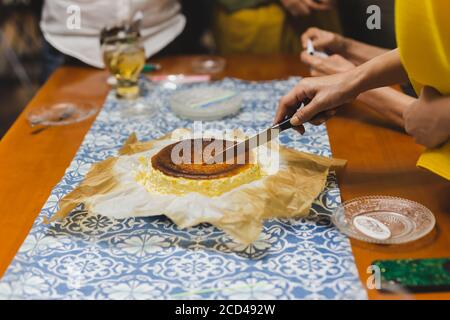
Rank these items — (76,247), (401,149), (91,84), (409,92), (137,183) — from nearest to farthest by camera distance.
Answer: (76,247) < (137,183) < (401,149) < (409,92) < (91,84)

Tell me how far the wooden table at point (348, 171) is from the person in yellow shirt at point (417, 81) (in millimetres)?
135

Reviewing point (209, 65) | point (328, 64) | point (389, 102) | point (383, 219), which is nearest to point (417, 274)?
point (383, 219)

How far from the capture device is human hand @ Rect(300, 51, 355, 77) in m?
1.82

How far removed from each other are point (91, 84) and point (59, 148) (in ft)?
1.83

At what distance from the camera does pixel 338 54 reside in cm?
199

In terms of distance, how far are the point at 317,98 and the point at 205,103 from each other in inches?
21.9

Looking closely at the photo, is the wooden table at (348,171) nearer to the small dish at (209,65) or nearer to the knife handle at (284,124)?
the knife handle at (284,124)

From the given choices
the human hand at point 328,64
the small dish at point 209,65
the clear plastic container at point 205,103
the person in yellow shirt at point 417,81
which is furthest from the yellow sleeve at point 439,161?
the small dish at point 209,65

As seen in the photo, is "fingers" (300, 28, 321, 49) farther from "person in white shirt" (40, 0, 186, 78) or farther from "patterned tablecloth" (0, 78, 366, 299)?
"patterned tablecloth" (0, 78, 366, 299)

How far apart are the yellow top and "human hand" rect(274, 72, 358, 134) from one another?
0.64 feet

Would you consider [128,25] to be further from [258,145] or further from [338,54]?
[258,145]
